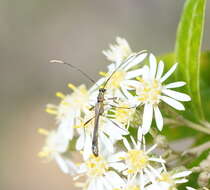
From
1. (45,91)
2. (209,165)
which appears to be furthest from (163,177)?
(45,91)

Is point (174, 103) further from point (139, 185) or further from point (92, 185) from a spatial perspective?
point (92, 185)

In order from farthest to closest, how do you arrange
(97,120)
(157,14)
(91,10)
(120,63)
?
(91,10)
(157,14)
(120,63)
(97,120)

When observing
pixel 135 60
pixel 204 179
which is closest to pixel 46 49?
pixel 135 60

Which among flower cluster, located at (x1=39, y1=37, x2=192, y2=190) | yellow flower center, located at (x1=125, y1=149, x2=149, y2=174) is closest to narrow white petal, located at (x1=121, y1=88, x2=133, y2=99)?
flower cluster, located at (x1=39, y1=37, x2=192, y2=190)

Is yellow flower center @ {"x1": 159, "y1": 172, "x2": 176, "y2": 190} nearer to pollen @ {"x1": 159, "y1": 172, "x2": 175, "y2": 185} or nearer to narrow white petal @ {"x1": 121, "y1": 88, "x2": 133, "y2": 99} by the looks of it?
pollen @ {"x1": 159, "y1": 172, "x2": 175, "y2": 185}

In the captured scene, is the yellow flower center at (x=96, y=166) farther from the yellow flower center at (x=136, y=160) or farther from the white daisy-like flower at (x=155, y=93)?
the white daisy-like flower at (x=155, y=93)

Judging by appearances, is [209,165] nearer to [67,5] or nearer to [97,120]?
[97,120]

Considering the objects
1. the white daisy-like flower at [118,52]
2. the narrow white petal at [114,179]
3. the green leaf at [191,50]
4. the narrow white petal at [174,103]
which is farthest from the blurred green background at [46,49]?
the narrow white petal at [114,179]
